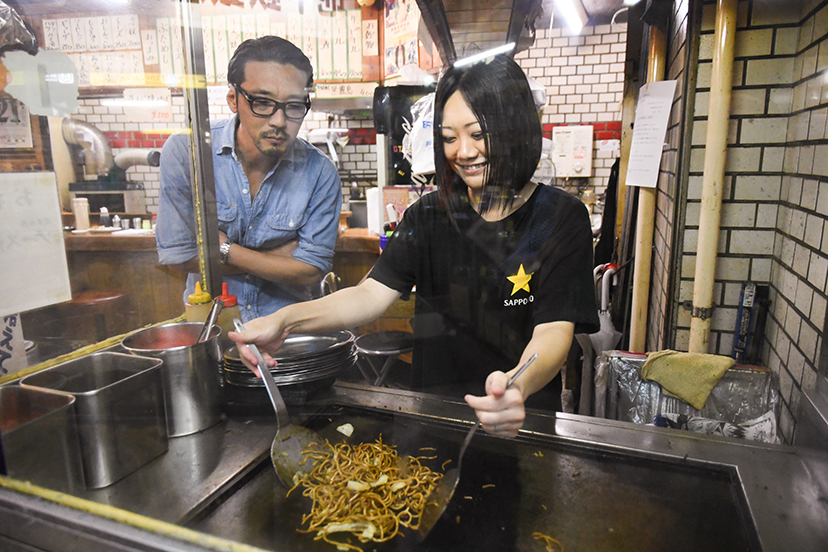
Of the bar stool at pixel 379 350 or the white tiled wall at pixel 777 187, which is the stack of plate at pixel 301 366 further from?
the white tiled wall at pixel 777 187

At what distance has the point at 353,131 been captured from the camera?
1089 millimetres

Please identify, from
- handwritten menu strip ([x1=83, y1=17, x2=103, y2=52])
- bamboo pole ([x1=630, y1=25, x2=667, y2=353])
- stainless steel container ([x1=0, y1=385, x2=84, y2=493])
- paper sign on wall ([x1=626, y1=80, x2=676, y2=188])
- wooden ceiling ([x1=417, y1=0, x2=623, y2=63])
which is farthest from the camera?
bamboo pole ([x1=630, y1=25, x2=667, y2=353])

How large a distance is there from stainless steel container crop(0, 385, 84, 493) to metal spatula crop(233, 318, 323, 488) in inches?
12.9

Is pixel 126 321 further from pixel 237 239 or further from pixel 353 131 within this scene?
pixel 353 131

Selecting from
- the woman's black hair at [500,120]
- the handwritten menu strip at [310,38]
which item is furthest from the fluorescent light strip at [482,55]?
the handwritten menu strip at [310,38]

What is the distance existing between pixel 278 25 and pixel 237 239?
481mm

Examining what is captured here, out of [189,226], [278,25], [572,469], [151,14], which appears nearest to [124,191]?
[189,226]

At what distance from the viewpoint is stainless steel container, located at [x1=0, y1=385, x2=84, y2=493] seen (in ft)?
2.74

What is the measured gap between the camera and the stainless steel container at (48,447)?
0.83m

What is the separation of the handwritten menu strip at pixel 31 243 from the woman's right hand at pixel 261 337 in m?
0.44

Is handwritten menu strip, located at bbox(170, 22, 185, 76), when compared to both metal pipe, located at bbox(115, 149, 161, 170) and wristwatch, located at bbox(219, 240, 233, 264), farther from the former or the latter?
wristwatch, located at bbox(219, 240, 233, 264)

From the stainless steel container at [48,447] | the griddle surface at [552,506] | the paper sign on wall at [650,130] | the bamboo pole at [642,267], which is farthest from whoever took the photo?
the bamboo pole at [642,267]

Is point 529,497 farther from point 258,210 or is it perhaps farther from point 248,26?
point 248,26

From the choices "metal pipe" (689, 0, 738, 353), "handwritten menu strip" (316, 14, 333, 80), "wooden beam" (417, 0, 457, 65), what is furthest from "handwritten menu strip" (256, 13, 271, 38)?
"metal pipe" (689, 0, 738, 353)
